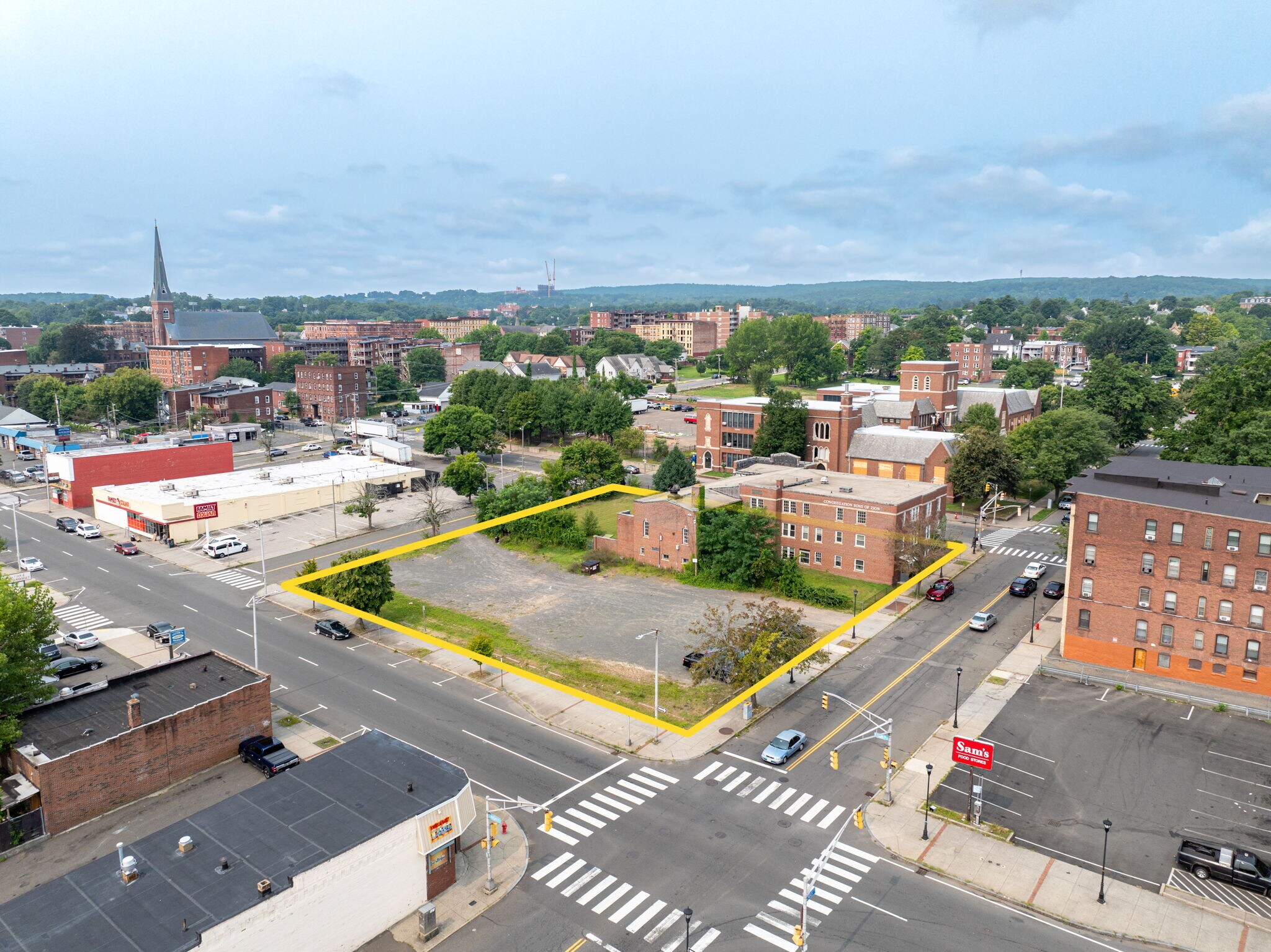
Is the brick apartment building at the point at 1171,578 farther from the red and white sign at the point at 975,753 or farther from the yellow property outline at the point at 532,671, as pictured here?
the red and white sign at the point at 975,753

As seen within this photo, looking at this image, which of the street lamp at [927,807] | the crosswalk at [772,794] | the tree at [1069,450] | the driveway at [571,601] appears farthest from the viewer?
the tree at [1069,450]

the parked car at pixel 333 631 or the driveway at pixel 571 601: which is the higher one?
the parked car at pixel 333 631

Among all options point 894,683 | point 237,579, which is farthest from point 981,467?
point 237,579

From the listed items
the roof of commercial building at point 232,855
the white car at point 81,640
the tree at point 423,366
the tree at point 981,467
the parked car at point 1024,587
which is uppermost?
the tree at point 423,366

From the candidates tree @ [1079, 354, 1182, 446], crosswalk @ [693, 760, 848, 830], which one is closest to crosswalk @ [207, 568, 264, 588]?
crosswalk @ [693, 760, 848, 830]

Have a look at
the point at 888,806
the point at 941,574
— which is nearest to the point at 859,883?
the point at 888,806

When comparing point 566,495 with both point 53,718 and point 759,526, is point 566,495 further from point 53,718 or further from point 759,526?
point 53,718

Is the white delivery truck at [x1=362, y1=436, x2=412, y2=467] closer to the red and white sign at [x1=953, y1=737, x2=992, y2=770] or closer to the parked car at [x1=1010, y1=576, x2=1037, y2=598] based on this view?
the parked car at [x1=1010, y1=576, x2=1037, y2=598]

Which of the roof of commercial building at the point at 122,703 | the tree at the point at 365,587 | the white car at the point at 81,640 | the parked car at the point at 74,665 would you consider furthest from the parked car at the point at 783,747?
the white car at the point at 81,640
